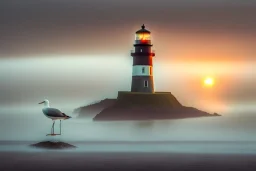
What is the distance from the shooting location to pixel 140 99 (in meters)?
10.6

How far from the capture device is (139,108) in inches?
424

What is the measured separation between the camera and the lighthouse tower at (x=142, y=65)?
10.5m

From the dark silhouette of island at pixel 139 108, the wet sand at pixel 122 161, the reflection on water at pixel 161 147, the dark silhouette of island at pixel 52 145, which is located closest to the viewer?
the wet sand at pixel 122 161

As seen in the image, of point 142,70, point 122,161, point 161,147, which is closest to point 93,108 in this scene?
point 142,70

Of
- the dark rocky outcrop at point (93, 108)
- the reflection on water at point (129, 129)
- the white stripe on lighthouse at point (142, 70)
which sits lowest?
the reflection on water at point (129, 129)

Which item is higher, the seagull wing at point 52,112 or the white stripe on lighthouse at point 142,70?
the white stripe on lighthouse at point 142,70

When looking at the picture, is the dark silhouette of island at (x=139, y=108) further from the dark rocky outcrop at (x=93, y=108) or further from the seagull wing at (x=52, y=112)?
the seagull wing at (x=52, y=112)

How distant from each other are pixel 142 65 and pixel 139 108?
23.6 inches

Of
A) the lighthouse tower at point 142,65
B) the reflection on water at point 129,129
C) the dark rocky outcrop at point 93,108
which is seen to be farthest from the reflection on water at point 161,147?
the lighthouse tower at point 142,65

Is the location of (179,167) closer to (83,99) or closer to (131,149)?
(131,149)

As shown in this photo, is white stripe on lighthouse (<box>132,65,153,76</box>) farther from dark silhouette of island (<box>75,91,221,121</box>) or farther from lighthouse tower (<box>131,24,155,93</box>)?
dark silhouette of island (<box>75,91,221,121</box>)

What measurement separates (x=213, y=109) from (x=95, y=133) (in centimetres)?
148

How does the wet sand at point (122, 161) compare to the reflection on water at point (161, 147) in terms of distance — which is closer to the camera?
the wet sand at point (122, 161)

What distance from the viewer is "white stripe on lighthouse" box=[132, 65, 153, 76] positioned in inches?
411
